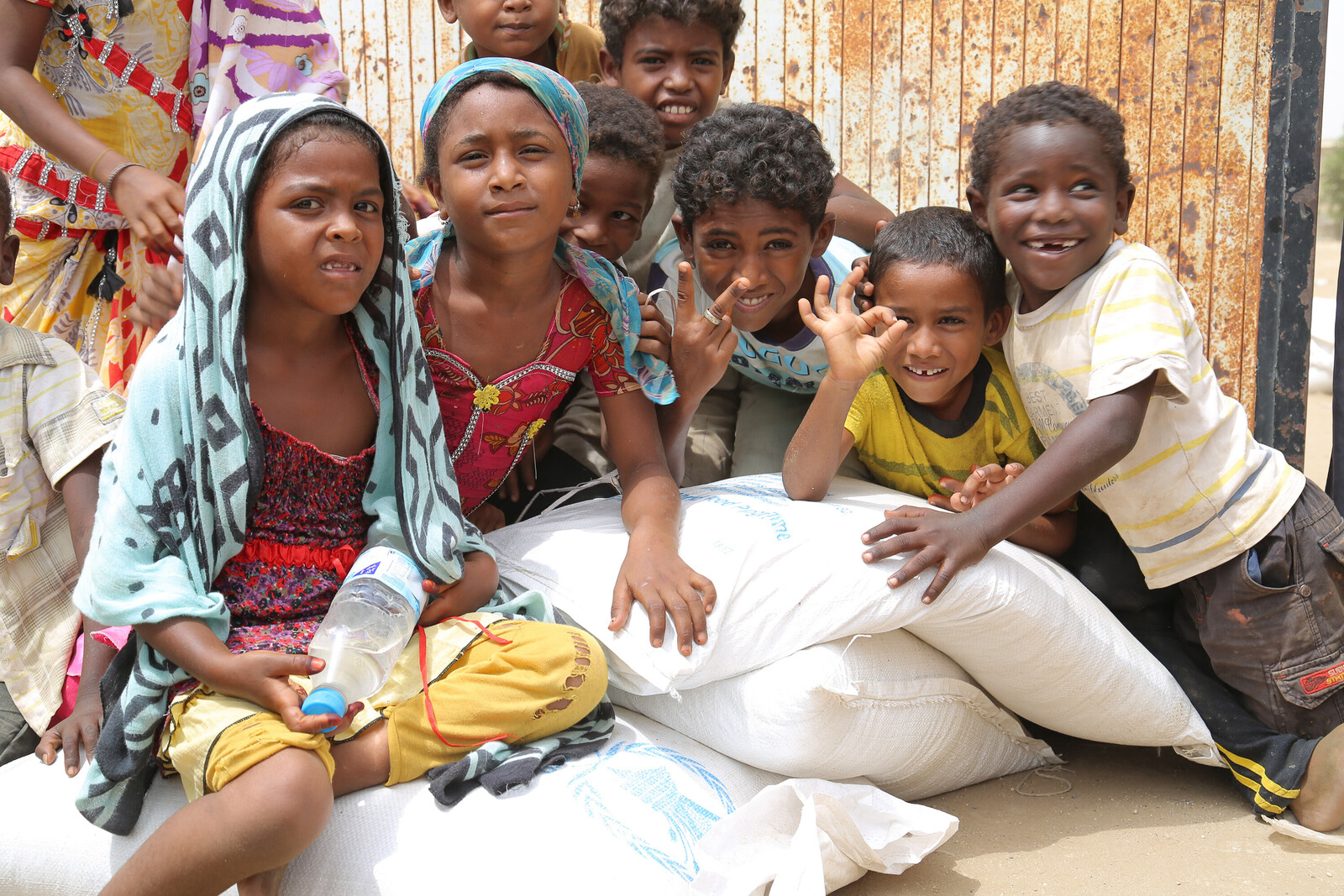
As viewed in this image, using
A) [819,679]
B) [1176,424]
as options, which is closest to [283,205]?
[819,679]

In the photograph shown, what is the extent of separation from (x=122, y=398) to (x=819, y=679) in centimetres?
150

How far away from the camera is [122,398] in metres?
2.08

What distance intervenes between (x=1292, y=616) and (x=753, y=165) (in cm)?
149

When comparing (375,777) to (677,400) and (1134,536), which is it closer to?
(677,400)

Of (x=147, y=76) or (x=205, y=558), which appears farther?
(x=147, y=76)

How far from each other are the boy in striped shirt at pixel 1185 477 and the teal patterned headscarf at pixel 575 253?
0.63m

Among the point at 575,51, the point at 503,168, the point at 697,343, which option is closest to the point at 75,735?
the point at 503,168

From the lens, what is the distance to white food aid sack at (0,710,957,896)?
1.54 m

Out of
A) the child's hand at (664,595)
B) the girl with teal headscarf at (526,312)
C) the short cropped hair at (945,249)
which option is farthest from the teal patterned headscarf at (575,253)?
the short cropped hair at (945,249)

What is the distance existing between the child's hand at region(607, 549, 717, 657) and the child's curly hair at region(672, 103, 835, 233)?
88 cm

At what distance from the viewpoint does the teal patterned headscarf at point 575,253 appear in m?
2.04

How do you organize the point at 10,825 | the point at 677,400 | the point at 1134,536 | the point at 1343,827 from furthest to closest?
the point at 677,400, the point at 1134,536, the point at 1343,827, the point at 10,825

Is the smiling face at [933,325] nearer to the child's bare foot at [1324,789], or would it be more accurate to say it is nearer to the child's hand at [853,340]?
the child's hand at [853,340]

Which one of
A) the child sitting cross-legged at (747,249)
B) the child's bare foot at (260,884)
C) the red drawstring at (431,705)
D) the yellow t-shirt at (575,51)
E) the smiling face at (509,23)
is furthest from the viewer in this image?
the yellow t-shirt at (575,51)
